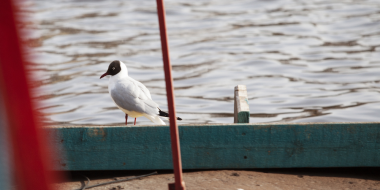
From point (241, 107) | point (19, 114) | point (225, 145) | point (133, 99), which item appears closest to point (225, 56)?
point (133, 99)

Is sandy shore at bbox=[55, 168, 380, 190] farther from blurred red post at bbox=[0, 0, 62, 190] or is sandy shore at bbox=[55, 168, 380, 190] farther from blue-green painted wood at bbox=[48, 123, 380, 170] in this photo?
blurred red post at bbox=[0, 0, 62, 190]

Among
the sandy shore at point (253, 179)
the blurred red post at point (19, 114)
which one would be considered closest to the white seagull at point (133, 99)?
Answer: the sandy shore at point (253, 179)

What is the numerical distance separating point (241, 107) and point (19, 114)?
2893mm

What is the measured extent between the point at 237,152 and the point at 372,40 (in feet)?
28.0

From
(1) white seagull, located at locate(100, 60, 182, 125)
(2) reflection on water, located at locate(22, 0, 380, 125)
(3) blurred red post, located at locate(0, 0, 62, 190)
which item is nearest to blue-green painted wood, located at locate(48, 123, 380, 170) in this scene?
(2) reflection on water, located at locate(22, 0, 380, 125)

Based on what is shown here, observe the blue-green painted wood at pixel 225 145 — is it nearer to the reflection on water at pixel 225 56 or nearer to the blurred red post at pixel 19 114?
the reflection on water at pixel 225 56

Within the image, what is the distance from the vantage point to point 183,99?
7.45 m

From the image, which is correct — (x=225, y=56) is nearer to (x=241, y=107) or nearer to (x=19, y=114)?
(x=241, y=107)

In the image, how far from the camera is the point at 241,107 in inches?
146

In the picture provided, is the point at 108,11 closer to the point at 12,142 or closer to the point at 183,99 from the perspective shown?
the point at 183,99

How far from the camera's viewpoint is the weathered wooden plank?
3562mm

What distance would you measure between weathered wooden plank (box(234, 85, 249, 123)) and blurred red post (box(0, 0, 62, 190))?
2.69 m

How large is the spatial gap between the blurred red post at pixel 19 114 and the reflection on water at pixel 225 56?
296 cm

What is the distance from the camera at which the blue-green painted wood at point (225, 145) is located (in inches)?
130
